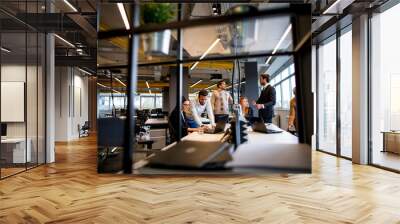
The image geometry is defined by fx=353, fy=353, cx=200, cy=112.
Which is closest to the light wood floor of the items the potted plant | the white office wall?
the potted plant

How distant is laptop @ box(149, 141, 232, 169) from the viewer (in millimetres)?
1538

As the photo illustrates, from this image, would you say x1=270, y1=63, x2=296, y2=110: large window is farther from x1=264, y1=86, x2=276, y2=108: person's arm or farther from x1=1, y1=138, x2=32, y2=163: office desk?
x1=1, y1=138, x2=32, y2=163: office desk

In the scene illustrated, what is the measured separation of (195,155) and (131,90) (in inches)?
15.6

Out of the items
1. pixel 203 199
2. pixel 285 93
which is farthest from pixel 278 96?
pixel 203 199

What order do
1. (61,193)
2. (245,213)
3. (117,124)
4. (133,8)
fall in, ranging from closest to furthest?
(133,8) < (117,124) < (245,213) < (61,193)

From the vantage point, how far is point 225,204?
445 centimetres

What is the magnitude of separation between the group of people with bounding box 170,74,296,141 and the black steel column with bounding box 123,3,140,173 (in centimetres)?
19

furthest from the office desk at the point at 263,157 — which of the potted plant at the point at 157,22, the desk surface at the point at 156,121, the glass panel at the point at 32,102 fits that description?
the glass panel at the point at 32,102

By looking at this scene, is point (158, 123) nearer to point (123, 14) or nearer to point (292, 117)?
point (123, 14)

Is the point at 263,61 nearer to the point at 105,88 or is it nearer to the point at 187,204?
the point at 105,88

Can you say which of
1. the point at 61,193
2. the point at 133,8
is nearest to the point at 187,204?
the point at 61,193

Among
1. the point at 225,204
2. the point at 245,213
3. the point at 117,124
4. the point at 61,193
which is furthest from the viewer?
the point at 61,193

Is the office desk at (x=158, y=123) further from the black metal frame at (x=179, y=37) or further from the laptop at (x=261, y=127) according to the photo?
the laptop at (x=261, y=127)

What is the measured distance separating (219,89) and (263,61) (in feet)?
0.81
